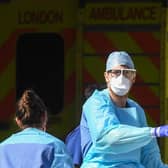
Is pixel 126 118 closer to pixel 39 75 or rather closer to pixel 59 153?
pixel 59 153

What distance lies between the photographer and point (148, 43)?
6652mm

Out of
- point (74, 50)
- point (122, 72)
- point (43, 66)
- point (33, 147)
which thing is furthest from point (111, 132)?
point (43, 66)

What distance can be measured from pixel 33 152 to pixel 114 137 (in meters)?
0.54

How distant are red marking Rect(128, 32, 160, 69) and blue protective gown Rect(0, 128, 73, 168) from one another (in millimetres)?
3044

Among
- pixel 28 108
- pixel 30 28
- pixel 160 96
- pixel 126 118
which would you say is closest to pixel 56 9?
pixel 30 28

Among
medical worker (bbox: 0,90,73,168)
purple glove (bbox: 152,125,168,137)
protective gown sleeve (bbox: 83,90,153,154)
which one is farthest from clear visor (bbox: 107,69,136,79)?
medical worker (bbox: 0,90,73,168)

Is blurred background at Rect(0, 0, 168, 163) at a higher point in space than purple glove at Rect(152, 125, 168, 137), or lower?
higher

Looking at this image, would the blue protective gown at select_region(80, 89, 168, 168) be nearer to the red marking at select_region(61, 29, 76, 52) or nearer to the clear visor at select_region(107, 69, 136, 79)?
the clear visor at select_region(107, 69, 136, 79)

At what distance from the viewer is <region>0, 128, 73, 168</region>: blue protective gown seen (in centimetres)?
360

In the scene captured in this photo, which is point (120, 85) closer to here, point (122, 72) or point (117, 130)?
point (122, 72)

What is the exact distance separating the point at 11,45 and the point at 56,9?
463 millimetres

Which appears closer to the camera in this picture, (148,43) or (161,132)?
(161,132)

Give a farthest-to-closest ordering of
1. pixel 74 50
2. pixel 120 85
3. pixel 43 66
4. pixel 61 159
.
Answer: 1. pixel 43 66
2. pixel 74 50
3. pixel 120 85
4. pixel 61 159

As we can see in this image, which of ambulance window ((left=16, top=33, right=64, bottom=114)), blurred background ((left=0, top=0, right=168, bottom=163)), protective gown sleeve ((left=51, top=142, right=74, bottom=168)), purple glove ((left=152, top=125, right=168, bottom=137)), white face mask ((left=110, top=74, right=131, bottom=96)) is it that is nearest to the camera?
protective gown sleeve ((left=51, top=142, right=74, bottom=168))
